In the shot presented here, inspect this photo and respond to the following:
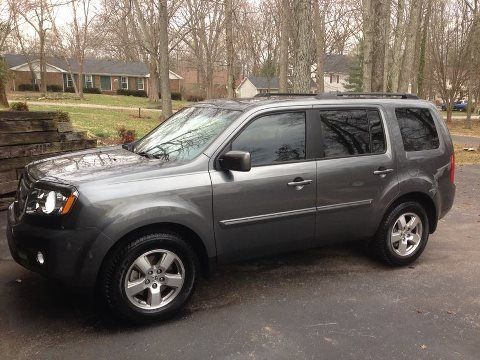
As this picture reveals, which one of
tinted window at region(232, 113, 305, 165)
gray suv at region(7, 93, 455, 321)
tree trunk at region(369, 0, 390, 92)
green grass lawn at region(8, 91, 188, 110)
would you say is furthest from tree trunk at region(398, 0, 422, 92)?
green grass lawn at region(8, 91, 188, 110)

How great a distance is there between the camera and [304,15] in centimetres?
990

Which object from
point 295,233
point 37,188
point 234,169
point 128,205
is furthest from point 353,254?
point 37,188

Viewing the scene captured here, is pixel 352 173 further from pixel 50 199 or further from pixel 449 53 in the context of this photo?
pixel 449 53

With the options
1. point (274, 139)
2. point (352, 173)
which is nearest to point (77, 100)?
point (274, 139)

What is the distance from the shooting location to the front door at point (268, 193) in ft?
12.3

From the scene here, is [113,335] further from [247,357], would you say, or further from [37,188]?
[37,188]

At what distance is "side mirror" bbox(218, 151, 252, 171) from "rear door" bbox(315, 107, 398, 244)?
2.89 ft

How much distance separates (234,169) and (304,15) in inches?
289

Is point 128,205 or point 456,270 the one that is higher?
point 128,205

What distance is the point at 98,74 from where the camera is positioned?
2399 inches

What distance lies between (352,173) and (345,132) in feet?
1.36

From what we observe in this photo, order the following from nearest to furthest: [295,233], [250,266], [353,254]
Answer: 1. [295,233]
2. [250,266]
3. [353,254]

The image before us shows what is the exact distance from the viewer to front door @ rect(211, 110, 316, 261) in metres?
3.75

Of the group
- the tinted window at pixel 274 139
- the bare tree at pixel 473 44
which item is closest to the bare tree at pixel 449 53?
the bare tree at pixel 473 44
